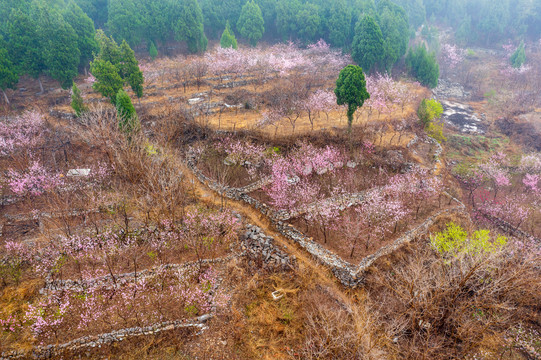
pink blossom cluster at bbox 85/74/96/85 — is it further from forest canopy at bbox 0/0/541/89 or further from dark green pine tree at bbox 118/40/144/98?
dark green pine tree at bbox 118/40/144/98

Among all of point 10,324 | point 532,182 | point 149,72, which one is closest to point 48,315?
point 10,324

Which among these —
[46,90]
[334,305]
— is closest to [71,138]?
[46,90]

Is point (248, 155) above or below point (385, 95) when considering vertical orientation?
below

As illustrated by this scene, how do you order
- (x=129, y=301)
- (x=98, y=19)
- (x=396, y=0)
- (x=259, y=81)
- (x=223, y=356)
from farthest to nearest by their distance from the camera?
(x=396, y=0)
(x=98, y=19)
(x=259, y=81)
(x=129, y=301)
(x=223, y=356)

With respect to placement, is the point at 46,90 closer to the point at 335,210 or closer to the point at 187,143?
the point at 187,143

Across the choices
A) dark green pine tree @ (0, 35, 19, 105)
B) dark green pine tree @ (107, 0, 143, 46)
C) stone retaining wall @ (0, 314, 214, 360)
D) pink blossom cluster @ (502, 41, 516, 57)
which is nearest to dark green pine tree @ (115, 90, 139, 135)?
stone retaining wall @ (0, 314, 214, 360)

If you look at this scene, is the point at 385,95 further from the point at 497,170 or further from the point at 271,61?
the point at 271,61
